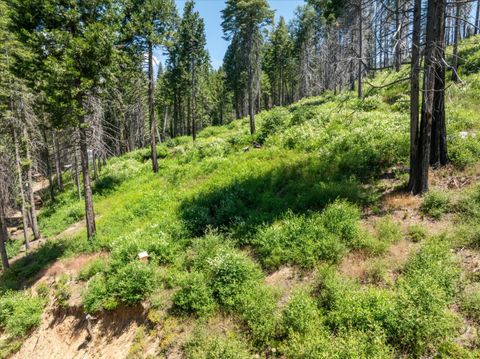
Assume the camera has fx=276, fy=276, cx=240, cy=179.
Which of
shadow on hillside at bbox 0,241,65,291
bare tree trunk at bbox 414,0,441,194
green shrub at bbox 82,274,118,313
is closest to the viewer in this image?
bare tree trunk at bbox 414,0,441,194

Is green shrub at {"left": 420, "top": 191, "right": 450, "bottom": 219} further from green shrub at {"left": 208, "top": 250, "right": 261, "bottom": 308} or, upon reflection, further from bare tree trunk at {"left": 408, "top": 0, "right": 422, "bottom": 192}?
green shrub at {"left": 208, "top": 250, "right": 261, "bottom": 308}

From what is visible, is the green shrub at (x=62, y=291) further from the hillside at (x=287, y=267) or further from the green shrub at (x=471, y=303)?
the green shrub at (x=471, y=303)

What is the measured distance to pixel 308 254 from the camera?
7.01m

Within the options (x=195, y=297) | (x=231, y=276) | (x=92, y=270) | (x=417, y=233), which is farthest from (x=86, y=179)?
(x=417, y=233)

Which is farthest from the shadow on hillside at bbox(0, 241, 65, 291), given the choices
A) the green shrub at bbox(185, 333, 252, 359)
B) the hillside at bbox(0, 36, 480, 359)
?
the green shrub at bbox(185, 333, 252, 359)

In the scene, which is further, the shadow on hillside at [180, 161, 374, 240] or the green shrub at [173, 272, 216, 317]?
the shadow on hillside at [180, 161, 374, 240]

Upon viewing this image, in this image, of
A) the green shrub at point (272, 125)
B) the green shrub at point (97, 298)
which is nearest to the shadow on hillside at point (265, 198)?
the green shrub at point (97, 298)

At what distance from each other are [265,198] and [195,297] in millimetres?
4542

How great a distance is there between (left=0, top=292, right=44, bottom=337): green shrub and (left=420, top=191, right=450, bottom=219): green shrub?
12.5m

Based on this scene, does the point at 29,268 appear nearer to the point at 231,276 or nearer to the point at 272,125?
the point at 231,276

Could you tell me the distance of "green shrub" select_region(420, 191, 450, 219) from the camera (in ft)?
23.8

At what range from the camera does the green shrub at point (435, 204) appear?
23.8 ft

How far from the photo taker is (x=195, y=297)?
6.60 metres

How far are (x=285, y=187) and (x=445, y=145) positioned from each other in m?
5.34
